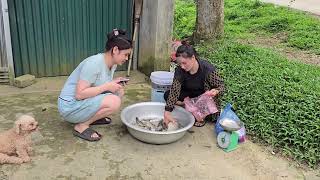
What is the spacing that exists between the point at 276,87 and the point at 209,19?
2847 mm

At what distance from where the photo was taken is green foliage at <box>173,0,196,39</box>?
28.3ft

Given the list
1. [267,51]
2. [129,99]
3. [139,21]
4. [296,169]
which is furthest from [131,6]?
[296,169]

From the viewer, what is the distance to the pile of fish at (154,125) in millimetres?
3967

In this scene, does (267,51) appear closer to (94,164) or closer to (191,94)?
(191,94)

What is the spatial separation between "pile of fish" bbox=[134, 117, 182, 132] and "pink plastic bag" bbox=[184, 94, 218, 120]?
26 cm

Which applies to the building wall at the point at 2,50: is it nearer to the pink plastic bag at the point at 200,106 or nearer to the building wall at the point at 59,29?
the building wall at the point at 59,29

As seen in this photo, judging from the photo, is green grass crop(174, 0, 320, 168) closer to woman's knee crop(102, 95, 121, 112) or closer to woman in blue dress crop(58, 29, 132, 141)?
woman's knee crop(102, 95, 121, 112)

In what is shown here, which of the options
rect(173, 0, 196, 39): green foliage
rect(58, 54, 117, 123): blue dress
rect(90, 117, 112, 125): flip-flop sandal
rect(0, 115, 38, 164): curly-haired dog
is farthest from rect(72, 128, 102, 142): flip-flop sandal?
rect(173, 0, 196, 39): green foliage

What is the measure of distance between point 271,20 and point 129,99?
557 centimetres

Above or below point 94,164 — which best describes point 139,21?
above

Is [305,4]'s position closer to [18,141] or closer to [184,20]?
[184,20]

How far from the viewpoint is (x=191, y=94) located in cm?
432

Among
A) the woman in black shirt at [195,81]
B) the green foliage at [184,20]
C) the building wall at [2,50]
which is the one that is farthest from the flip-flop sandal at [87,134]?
the green foliage at [184,20]

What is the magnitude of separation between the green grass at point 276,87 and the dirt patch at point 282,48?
0.48ft
